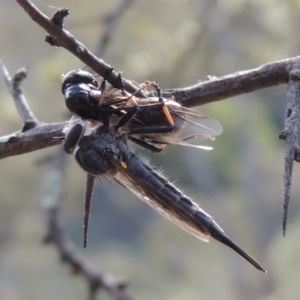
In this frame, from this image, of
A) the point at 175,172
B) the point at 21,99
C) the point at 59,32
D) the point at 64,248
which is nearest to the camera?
the point at 59,32

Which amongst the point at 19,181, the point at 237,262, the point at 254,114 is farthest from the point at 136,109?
the point at 19,181

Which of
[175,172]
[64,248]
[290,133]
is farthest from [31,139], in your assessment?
[175,172]

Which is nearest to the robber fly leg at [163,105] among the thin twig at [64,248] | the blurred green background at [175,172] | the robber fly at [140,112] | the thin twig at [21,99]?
the robber fly at [140,112]

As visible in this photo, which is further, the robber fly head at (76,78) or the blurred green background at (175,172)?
the blurred green background at (175,172)

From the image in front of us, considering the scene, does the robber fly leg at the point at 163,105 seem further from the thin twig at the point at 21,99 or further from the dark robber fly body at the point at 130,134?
the thin twig at the point at 21,99

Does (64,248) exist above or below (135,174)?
below

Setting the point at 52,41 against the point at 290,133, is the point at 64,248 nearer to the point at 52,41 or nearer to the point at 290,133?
the point at 52,41

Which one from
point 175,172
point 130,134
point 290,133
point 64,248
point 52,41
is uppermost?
point 52,41

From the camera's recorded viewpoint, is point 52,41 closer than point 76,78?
Yes

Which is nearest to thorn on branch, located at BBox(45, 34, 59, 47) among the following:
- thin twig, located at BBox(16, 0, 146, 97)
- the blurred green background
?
thin twig, located at BBox(16, 0, 146, 97)
